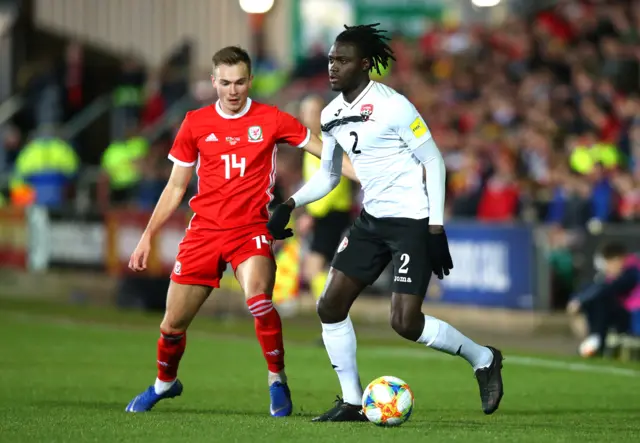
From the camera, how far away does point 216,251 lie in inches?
348

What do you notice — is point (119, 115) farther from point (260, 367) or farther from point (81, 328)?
point (260, 367)

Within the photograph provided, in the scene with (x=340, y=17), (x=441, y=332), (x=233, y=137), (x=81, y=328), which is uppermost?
(x=340, y=17)

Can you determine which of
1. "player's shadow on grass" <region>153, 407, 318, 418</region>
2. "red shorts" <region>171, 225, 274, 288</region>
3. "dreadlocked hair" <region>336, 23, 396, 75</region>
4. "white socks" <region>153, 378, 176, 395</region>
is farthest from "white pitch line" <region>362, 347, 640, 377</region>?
"dreadlocked hair" <region>336, 23, 396, 75</region>

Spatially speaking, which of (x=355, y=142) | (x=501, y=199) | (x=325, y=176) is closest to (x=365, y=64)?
(x=355, y=142)

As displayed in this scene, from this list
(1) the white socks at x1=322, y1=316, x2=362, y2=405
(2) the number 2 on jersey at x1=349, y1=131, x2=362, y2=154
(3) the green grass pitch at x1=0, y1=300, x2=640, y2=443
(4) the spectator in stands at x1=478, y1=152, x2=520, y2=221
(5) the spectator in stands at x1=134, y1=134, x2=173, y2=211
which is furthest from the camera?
(5) the spectator in stands at x1=134, y1=134, x2=173, y2=211

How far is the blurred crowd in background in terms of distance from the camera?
60.9 feet

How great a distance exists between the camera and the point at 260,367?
42.1ft

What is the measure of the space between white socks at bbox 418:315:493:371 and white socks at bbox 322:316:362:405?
457mm

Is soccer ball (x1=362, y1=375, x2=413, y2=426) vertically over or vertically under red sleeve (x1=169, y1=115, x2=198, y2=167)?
under

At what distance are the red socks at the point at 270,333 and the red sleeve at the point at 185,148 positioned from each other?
1037 mm

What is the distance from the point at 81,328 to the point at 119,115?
14856 millimetres

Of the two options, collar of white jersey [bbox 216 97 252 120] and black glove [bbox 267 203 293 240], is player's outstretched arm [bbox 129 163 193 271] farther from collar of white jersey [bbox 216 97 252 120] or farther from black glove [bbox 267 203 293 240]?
black glove [bbox 267 203 293 240]

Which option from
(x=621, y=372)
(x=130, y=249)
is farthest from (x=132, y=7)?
(x=621, y=372)

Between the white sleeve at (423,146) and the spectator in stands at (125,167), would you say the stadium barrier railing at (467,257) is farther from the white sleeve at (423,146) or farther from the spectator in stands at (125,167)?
the white sleeve at (423,146)
